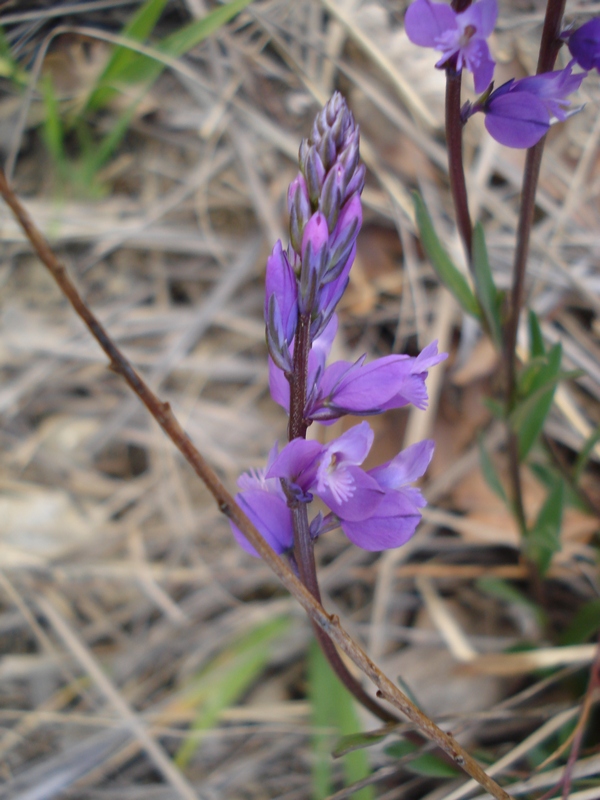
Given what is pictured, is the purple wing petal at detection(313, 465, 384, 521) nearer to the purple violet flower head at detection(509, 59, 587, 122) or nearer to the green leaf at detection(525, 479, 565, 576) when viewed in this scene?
the purple violet flower head at detection(509, 59, 587, 122)

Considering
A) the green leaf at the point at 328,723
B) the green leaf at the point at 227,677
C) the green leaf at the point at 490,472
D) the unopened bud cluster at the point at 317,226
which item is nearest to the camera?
the unopened bud cluster at the point at 317,226

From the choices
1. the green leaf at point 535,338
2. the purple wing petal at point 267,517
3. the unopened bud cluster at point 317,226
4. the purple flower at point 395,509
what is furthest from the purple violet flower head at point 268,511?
the green leaf at point 535,338

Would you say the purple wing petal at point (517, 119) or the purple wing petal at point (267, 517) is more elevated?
the purple wing petal at point (517, 119)

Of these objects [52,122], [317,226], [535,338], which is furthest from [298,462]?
[52,122]

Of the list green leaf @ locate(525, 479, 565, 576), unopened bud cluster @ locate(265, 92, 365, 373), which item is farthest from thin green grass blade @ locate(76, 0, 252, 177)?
green leaf @ locate(525, 479, 565, 576)

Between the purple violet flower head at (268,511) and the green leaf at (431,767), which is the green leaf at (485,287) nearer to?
the purple violet flower head at (268,511)

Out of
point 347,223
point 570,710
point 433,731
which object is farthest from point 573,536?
point 347,223
